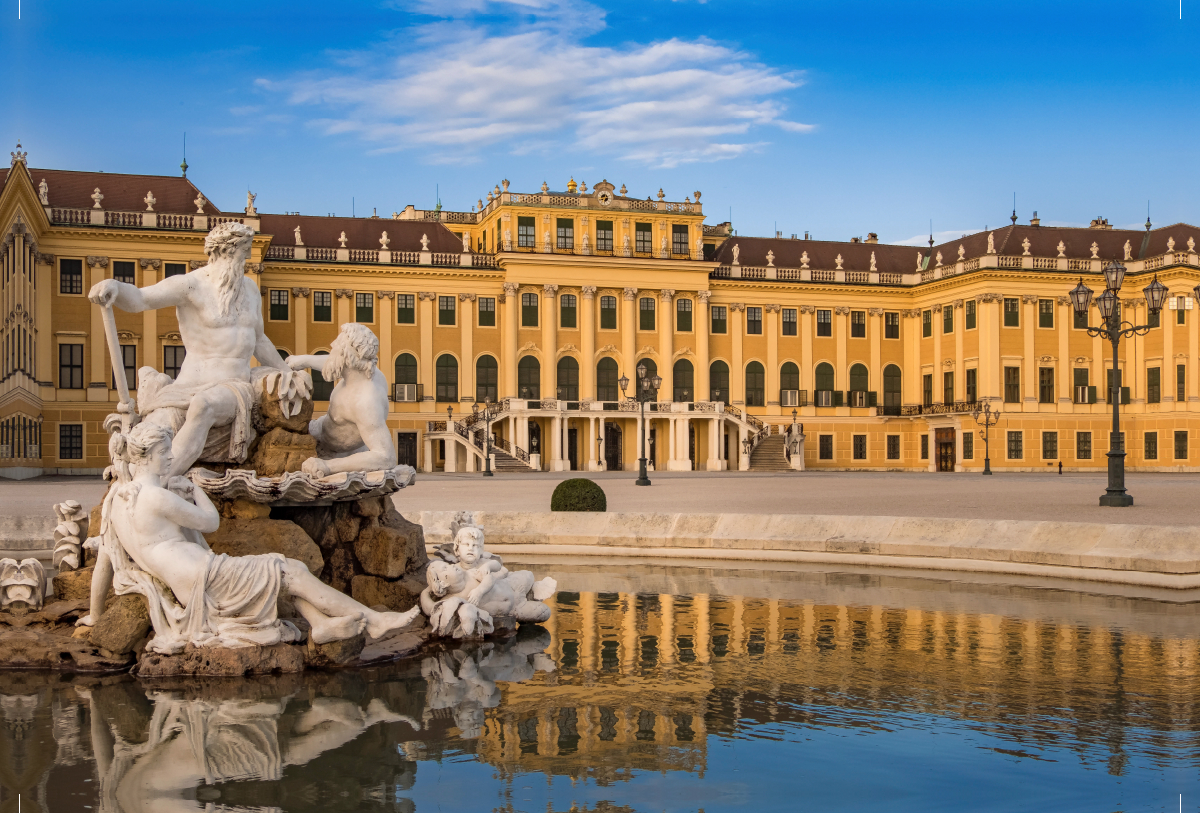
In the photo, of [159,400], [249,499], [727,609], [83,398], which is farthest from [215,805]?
[83,398]

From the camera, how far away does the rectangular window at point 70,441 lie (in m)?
46.5

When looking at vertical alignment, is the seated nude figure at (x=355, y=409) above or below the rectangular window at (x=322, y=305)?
below

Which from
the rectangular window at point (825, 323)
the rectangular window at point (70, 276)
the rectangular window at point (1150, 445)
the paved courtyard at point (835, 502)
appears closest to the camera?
the paved courtyard at point (835, 502)

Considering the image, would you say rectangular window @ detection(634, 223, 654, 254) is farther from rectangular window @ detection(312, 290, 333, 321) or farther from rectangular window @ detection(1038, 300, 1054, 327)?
rectangular window @ detection(1038, 300, 1054, 327)

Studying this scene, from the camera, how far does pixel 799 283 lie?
60.3 meters

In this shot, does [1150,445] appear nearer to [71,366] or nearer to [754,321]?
[754,321]

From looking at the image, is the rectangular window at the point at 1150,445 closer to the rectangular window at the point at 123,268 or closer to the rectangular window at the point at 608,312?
the rectangular window at the point at 608,312

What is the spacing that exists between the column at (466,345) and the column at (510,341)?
4.66 ft

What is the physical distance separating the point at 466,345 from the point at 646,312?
8947mm

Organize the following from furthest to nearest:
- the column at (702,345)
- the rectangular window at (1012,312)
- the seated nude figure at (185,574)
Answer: the column at (702,345) → the rectangular window at (1012,312) → the seated nude figure at (185,574)

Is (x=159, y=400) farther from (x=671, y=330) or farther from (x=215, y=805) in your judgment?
(x=671, y=330)

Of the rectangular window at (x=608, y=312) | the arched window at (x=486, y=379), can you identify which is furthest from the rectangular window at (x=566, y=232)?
→ the arched window at (x=486, y=379)

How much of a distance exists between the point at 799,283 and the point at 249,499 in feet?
179

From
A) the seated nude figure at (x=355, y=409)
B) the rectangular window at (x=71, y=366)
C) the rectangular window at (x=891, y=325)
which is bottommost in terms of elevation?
the seated nude figure at (x=355, y=409)
